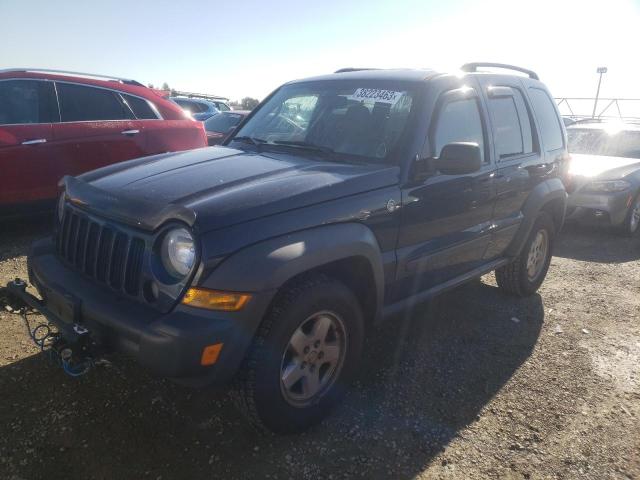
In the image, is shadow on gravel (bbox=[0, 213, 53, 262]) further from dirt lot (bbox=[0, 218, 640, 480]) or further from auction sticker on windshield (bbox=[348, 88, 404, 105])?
auction sticker on windshield (bbox=[348, 88, 404, 105])

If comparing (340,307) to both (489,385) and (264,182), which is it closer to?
(264,182)

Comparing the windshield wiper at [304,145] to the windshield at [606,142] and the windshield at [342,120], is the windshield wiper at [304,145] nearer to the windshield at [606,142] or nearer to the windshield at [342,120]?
the windshield at [342,120]

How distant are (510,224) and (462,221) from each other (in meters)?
0.82

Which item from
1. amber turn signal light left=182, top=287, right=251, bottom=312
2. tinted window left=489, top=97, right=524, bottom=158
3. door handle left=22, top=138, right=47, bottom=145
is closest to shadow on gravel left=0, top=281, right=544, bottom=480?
amber turn signal light left=182, top=287, right=251, bottom=312

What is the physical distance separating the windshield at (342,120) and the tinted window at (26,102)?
2612 mm

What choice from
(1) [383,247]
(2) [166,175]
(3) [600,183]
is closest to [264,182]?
(2) [166,175]

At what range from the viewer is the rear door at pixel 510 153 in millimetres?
3756

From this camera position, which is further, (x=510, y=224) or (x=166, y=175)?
(x=510, y=224)

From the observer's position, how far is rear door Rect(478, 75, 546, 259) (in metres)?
3.76

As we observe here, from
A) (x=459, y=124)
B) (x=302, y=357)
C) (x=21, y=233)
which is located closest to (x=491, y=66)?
(x=459, y=124)

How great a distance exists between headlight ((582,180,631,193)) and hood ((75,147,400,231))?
5096mm

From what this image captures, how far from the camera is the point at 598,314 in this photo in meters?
4.44

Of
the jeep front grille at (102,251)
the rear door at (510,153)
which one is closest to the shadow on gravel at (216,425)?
the jeep front grille at (102,251)

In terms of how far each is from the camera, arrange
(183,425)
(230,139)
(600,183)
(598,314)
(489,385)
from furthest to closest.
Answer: (600,183)
(598,314)
(230,139)
(489,385)
(183,425)
